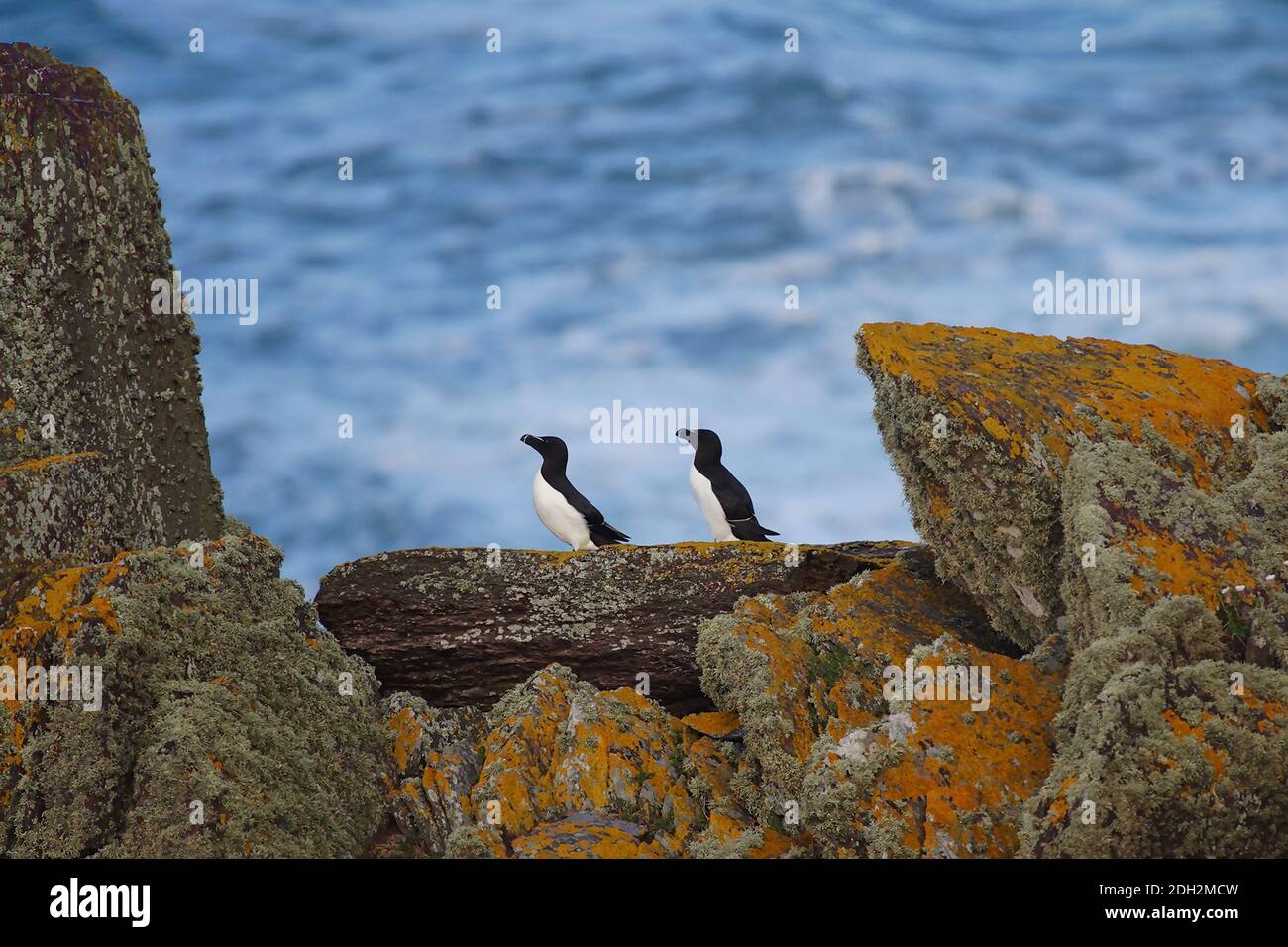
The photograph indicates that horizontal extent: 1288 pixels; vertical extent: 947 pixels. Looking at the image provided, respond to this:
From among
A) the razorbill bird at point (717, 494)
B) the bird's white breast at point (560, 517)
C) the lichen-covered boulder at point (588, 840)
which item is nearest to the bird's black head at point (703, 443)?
the razorbill bird at point (717, 494)

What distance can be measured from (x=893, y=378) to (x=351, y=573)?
4.65m

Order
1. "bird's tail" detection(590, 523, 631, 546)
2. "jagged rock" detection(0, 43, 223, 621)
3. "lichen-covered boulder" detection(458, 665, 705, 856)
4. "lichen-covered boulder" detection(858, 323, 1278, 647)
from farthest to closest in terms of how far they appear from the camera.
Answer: "bird's tail" detection(590, 523, 631, 546)
"jagged rock" detection(0, 43, 223, 621)
"lichen-covered boulder" detection(858, 323, 1278, 647)
"lichen-covered boulder" detection(458, 665, 705, 856)

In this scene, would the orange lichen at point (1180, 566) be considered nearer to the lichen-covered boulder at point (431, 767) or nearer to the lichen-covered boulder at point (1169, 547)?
the lichen-covered boulder at point (1169, 547)

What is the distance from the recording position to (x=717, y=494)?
1341 centimetres

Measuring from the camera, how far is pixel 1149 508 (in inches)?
328

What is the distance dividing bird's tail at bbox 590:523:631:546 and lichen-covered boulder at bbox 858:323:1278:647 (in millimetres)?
3926

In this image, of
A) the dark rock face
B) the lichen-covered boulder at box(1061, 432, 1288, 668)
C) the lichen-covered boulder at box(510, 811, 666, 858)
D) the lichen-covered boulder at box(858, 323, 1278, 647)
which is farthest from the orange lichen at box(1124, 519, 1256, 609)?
the lichen-covered boulder at box(510, 811, 666, 858)

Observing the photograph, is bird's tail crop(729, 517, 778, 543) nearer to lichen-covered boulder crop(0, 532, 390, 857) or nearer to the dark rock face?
the dark rock face

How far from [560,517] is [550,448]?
3.41ft

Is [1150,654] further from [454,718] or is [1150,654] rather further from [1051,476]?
[454,718]

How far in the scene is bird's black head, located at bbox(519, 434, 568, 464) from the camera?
13656 millimetres

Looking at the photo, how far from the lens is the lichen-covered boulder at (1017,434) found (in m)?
8.88

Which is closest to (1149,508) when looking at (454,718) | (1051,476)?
(1051,476)
